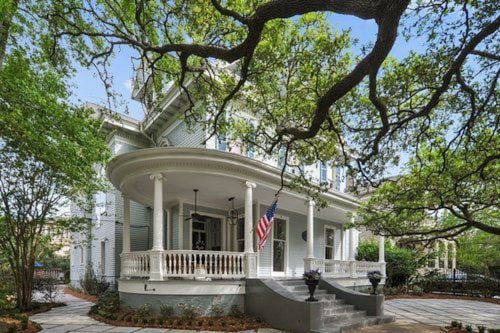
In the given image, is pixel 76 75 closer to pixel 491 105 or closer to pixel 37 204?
pixel 37 204

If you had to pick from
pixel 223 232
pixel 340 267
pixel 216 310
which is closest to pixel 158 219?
pixel 216 310

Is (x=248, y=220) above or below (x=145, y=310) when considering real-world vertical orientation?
above

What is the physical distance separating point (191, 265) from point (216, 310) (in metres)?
1.25

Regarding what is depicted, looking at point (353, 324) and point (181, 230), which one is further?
point (181, 230)

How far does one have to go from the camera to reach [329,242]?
638 inches

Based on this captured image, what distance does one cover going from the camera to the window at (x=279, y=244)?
13.3 metres

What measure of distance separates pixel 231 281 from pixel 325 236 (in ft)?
26.0

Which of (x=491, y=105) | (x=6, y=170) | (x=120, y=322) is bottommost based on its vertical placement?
(x=120, y=322)

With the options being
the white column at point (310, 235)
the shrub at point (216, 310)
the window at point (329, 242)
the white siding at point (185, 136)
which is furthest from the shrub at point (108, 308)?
the window at point (329, 242)

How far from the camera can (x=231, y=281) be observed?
29.5ft

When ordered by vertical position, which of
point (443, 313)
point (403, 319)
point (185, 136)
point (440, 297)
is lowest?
point (440, 297)

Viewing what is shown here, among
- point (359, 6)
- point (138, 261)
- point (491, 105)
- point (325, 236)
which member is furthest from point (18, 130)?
point (325, 236)

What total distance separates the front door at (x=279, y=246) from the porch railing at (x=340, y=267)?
163 centimetres

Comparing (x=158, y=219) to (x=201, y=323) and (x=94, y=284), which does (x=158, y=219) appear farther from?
(x=94, y=284)
